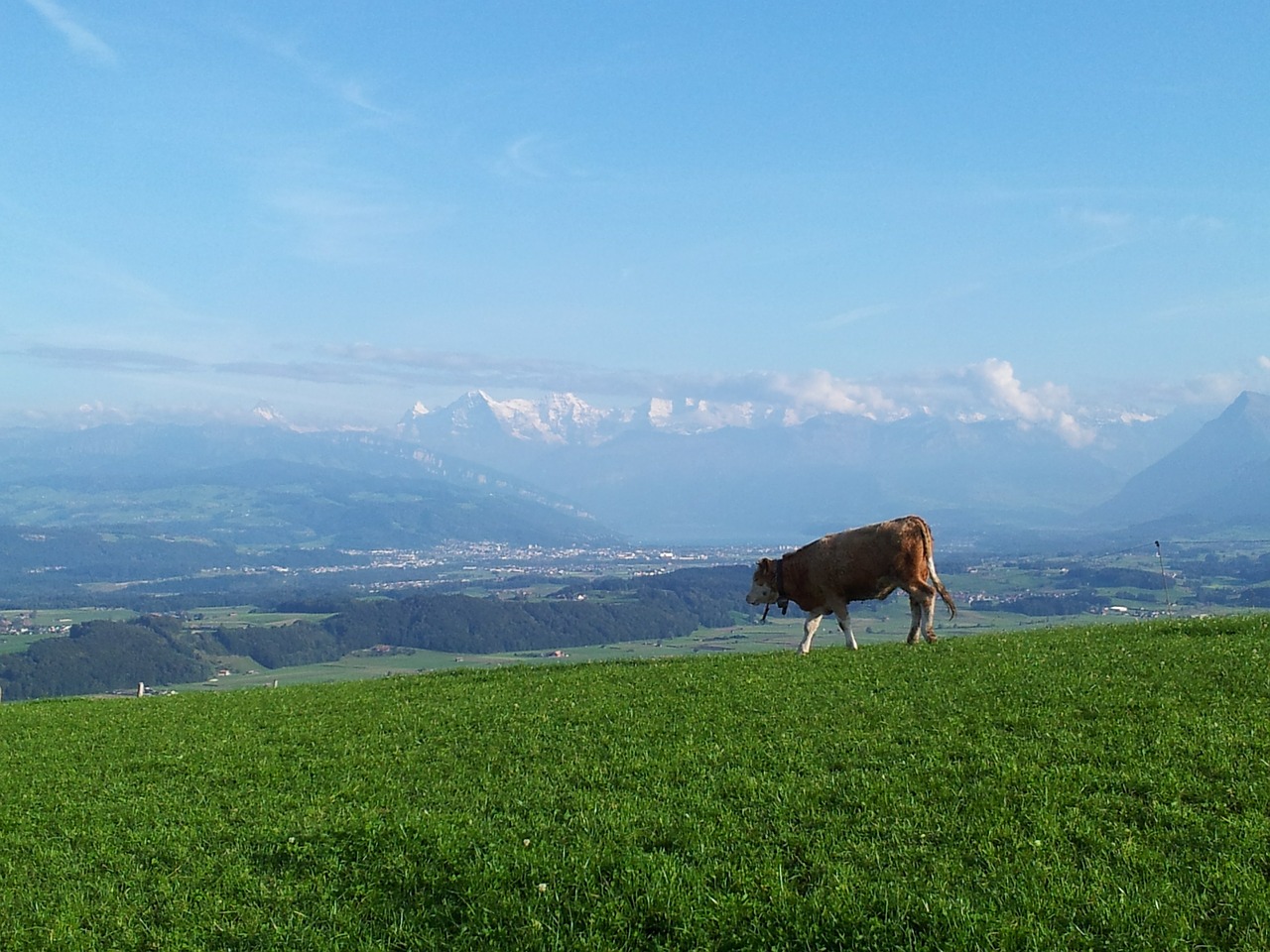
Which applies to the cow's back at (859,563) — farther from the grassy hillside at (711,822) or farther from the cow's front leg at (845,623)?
the grassy hillside at (711,822)

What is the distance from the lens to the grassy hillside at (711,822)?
9.33 m

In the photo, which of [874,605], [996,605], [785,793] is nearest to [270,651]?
[874,605]

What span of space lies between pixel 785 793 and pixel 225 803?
8794mm

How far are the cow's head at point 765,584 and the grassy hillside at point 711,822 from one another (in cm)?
863

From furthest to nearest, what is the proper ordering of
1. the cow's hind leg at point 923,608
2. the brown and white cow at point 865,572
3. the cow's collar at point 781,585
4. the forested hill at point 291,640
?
the forested hill at point 291,640 → the cow's collar at point 781,585 → the brown and white cow at point 865,572 → the cow's hind leg at point 923,608

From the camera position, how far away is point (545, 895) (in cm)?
1038

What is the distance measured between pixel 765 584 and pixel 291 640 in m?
162

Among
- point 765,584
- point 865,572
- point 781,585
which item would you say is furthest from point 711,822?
point 765,584

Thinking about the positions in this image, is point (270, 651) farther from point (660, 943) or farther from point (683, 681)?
point (660, 943)

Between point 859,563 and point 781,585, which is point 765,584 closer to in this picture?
point 781,585

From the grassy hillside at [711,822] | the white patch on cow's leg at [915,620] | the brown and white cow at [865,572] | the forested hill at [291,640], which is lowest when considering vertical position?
the forested hill at [291,640]

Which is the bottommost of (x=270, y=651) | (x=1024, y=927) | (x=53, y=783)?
(x=270, y=651)

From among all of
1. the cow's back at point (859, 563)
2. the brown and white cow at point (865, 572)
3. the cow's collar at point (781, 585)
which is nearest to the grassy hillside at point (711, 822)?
the brown and white cow at point (865, 572)

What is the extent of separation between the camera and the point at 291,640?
17350 cm
